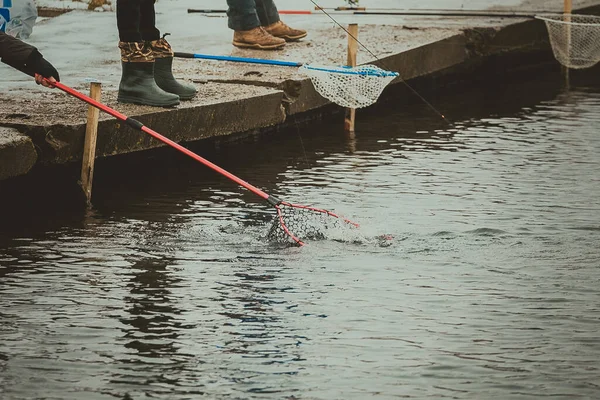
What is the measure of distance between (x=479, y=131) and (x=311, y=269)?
4.79 metres

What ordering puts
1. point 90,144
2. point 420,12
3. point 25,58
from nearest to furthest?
1. point 25,58
2. point 90,144
3. point 420,12

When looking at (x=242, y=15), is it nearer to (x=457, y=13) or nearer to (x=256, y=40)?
(x=256, y=40)

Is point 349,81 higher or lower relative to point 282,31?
lower

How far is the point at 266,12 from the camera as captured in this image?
11859 mm

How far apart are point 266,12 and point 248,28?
22.3 inches

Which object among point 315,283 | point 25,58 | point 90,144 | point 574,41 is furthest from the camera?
point 574,41

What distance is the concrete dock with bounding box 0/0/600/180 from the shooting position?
7.96 m

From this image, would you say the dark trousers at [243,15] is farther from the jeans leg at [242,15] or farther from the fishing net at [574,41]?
the fishing net at [574,41]

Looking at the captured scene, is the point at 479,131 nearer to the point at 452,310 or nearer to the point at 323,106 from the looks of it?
the point at 323,106

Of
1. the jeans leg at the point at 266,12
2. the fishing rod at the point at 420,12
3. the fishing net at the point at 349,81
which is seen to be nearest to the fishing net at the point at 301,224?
the fishing net at the point at 349,81

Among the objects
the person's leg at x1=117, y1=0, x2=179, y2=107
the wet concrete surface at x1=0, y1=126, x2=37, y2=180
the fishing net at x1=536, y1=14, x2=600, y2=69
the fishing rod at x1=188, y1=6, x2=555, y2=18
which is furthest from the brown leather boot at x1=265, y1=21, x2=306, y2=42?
the wet concrete surface at x1=0, y1=126, x2=37, y2=180

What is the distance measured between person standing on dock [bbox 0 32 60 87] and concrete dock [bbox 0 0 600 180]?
0.29 m

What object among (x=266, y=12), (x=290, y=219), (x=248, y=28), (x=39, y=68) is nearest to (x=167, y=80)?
(x=39, y=68)

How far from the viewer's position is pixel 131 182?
8.64 m
